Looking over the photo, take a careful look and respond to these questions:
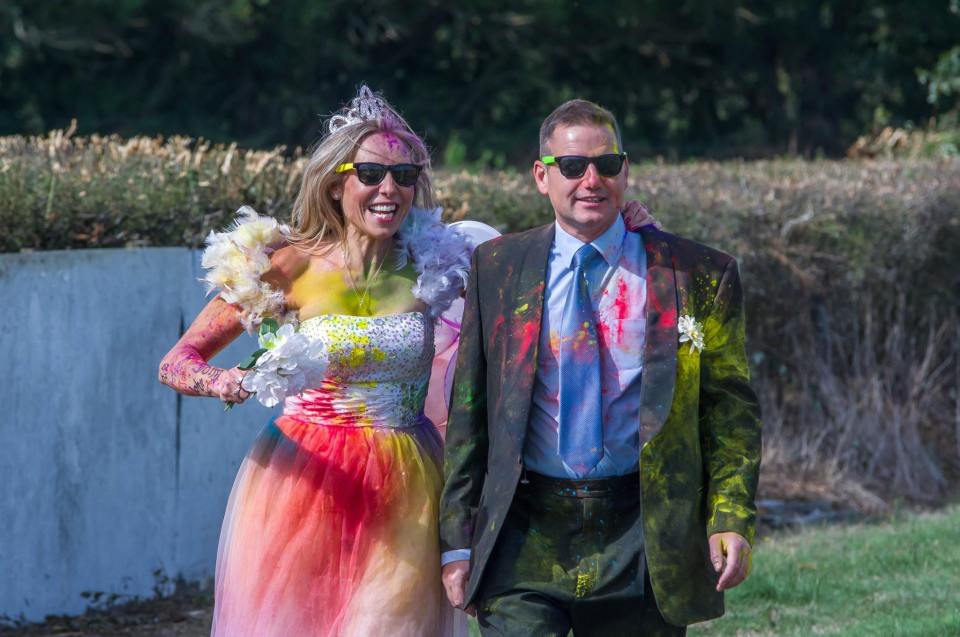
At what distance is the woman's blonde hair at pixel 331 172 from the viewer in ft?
14.2

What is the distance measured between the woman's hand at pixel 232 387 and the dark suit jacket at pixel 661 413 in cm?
53

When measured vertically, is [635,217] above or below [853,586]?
above

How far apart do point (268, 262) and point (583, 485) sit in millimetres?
1180

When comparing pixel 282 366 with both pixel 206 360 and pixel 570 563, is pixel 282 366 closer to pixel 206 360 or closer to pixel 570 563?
pixel 206 360

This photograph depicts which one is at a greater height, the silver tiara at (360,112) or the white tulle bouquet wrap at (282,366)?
the silver tiara at (360,112)

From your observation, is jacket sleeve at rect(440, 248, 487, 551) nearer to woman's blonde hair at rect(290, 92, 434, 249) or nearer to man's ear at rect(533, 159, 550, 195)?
man's ear at rect(533, 159, 550, 195)

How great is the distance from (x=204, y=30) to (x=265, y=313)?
1487cm

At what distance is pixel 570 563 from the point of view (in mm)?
3738

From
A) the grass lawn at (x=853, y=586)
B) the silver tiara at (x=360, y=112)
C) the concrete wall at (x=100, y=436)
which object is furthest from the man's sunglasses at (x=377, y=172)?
the grass lawn at (x=853, y=586)

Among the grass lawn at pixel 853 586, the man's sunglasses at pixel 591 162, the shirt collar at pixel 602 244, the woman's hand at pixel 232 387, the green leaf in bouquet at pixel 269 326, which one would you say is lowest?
the grass lawn at pixel 853 586

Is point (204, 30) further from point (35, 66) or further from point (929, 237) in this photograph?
point (929, 237)

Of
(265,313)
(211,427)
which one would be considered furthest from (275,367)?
(211,427)

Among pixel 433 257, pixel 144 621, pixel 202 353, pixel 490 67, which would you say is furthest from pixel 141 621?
pixel 490 67

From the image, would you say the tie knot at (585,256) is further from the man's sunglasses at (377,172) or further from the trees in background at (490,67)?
the trees in background at (490,67)
